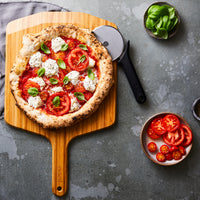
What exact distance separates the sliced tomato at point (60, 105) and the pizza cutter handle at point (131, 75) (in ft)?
A: 3.23

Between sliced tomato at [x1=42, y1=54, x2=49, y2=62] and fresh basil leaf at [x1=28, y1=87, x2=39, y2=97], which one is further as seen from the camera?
sliced tomato at [x1=42, y1=54, x2=49, y2=62]

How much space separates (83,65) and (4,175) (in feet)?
6.96

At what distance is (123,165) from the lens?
4.09m

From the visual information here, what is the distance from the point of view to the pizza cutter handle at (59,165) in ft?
12.9

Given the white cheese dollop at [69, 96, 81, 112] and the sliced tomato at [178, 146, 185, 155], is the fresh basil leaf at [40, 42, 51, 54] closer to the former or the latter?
the white cheese dollop at [69, 96, 81, 112]

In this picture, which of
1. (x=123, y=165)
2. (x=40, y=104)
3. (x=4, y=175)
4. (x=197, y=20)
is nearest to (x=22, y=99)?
(x=40, y=104)

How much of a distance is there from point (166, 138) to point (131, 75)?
43.0 inches

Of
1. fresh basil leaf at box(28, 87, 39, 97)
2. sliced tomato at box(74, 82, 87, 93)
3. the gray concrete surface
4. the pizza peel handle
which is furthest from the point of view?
the gray concrete surface

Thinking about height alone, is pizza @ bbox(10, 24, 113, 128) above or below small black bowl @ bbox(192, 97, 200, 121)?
above

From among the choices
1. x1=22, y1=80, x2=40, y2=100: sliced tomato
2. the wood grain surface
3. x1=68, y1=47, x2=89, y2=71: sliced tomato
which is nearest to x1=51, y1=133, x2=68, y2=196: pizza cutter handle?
the wood grain surface

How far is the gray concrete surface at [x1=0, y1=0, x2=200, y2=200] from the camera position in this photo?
4.06 metres

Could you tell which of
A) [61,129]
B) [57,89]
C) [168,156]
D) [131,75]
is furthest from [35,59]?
[168,156]

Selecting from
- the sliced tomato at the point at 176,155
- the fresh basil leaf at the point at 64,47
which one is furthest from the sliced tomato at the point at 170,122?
the fresh basil leaf at the point at 64,47

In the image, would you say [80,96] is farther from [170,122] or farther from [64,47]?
[170,122]
